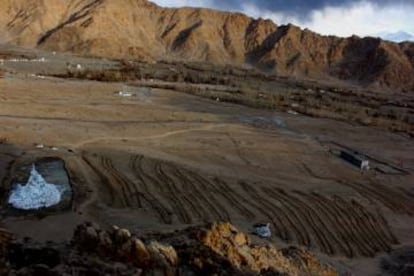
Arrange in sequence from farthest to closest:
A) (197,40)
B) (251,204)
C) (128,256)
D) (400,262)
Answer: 1. (197,40)
2. (251,204)
3. (400,262)
4. (128,256)

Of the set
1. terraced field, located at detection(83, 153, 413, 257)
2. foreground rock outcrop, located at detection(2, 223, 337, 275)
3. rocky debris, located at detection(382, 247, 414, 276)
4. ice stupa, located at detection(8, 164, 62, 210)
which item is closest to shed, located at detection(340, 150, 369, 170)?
terraced field, located at detection(83, 153, 413, 257)

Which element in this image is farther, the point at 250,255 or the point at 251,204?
the point at 251,204

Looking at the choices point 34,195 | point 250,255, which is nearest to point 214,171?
point 34,195

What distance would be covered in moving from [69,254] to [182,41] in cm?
9962

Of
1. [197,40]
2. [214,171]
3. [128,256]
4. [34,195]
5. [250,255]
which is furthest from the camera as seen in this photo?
[197,40]

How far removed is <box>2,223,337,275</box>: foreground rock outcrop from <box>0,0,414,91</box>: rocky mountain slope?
7942 centimetres

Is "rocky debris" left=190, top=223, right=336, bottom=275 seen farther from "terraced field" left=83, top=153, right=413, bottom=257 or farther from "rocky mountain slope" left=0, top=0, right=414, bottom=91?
"rocky mountain slope" left=0, top=0, right=414, bottom=91

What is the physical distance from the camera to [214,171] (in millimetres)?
21391

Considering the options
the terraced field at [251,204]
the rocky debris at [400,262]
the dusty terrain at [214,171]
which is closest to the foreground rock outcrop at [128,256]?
the dusty terrain at [214,171]

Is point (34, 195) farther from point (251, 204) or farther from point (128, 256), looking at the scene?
point (128, 256)

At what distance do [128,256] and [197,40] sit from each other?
99.3 metres

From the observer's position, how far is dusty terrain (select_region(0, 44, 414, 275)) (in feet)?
53.1

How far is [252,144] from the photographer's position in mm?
26875

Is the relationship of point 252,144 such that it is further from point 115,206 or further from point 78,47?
point 78,47
